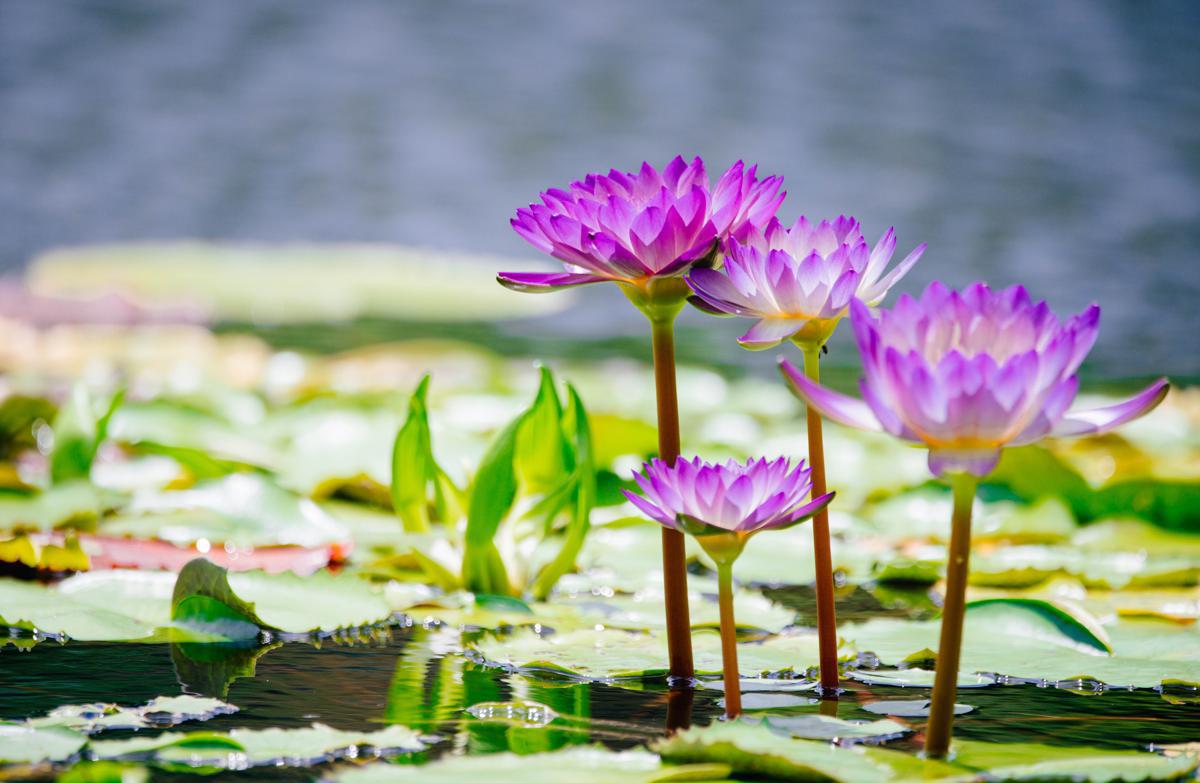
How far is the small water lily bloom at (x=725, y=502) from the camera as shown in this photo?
0.48 m

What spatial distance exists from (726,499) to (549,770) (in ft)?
0.48

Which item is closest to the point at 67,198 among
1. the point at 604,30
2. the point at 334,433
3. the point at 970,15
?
the point at 604,30

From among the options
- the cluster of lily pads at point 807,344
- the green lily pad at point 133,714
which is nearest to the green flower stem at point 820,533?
the cluster of lily pads at point 807,344

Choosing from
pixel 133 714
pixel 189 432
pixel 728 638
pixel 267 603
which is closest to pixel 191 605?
pixel 267 603

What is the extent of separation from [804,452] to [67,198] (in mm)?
4587

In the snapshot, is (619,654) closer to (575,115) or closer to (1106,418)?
(1106,418)

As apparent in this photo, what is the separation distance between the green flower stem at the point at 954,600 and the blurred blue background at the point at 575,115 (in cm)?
376

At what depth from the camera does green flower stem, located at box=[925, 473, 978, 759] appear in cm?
42

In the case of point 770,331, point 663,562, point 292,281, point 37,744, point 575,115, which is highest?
point 575,115

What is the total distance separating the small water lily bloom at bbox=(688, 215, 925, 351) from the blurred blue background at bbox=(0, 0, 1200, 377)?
3648mm

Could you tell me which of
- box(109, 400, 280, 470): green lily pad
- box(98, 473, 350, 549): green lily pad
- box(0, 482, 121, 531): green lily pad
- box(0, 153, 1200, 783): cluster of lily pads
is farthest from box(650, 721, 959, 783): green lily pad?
box(109, 400, 280, 470): green lily pad

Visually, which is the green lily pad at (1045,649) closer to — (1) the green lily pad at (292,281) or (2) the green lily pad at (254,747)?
(2) the green lily pad at (254,747)

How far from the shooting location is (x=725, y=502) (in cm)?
48

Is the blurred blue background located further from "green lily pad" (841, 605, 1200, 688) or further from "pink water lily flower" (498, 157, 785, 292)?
"pink water lily flower" (498, 157, 785, 292)
